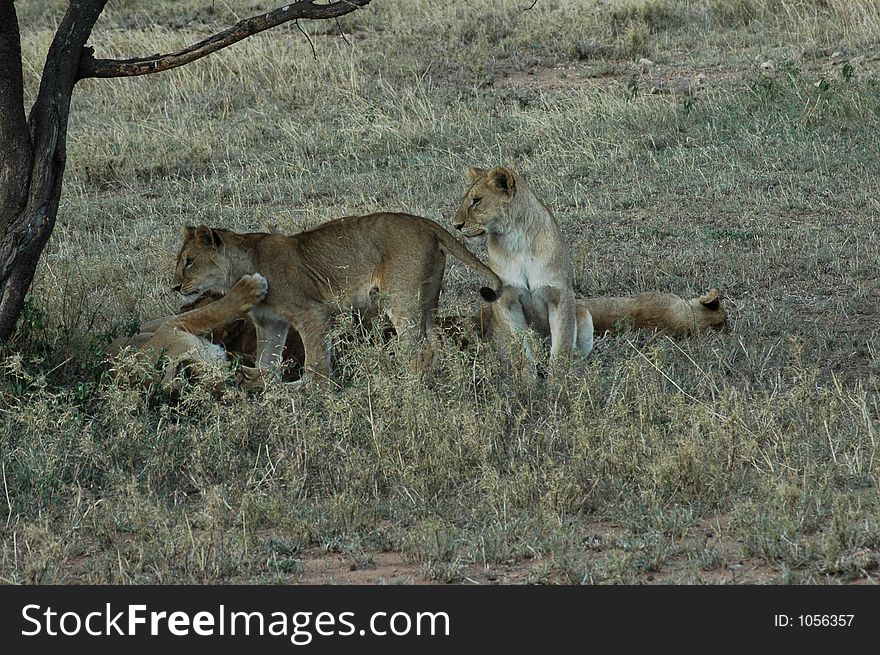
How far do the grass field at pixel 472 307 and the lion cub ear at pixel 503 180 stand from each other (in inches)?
43.8

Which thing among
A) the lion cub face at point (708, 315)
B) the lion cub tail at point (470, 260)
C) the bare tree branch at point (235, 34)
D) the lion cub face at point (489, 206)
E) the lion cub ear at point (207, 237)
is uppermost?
the bare tree branch at point (235, 34)

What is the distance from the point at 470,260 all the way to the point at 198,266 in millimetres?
1478

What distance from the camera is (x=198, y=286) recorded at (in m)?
7.27

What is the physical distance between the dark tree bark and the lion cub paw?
3.30 feet

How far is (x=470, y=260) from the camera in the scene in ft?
23.5

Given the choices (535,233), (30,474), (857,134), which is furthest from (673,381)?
(857,134)

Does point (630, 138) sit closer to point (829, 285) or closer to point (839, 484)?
point (829, 285)

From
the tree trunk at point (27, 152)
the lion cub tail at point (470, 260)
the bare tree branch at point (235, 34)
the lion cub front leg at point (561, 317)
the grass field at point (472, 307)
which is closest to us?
the grass field at point (472, 307)

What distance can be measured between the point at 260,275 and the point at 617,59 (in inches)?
365

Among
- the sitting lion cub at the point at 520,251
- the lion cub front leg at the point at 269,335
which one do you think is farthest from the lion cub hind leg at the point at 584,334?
the lion cub front leg at the point at 269,335

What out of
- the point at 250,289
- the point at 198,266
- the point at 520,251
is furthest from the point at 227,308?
the point at 520,251

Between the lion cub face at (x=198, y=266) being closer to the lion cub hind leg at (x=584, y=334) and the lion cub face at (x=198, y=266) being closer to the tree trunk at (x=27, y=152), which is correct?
the tree trunk at (x=27, y=152)

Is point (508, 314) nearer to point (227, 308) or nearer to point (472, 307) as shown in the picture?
point (472, 307)

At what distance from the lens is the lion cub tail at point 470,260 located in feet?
23.5
